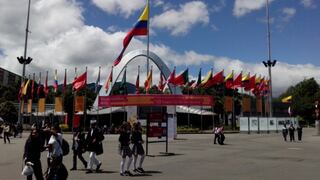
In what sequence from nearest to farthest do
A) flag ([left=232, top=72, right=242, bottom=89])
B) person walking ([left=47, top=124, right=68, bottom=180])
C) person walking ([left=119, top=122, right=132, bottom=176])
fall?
person walking ([left=47, top=124, right=68, bottom=180]), person walking ([left=119, top=122, right=132, bottom=176]), flag ([left=232, top=72, right=242, bottom=89])

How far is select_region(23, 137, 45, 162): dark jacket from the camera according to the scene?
31.7 ft

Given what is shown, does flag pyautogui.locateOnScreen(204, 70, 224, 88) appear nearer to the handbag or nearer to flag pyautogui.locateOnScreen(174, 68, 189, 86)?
flag pyautogui.locateOnScreen(174, 68, 189, 86)

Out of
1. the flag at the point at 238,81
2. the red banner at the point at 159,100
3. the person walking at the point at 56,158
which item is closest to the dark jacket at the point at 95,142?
the person walking at the point at 56,158

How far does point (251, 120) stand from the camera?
177 ft

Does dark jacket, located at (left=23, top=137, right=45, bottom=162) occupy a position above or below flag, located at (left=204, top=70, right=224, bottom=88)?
below

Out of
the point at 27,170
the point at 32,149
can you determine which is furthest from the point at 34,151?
the point at 27,170

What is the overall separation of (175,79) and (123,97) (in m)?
7.83

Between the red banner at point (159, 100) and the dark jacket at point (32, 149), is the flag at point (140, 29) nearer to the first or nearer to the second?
the red banner at point (159, 100)

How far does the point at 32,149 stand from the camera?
9.70 metres

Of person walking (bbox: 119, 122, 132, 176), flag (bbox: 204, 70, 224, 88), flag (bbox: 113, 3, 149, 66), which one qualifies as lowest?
person walking (bbox: 119, 122, 132, 176)

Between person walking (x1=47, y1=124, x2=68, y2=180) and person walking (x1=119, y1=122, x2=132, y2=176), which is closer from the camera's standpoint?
person walking (x1=47, y1=124, x2=68, y2=180)

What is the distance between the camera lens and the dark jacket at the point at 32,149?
31.7ft

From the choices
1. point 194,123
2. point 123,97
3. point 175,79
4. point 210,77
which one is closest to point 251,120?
point 210,77

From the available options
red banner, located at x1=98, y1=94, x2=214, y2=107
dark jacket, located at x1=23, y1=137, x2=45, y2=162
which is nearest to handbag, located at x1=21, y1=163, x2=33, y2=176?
dark jacket, located at x1=23, y1=137, x2=45, y2=162
